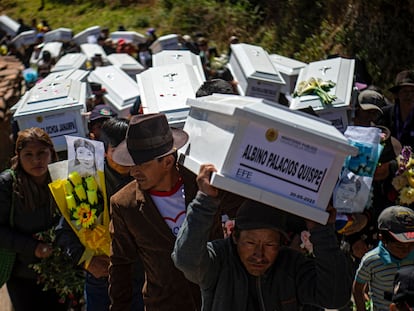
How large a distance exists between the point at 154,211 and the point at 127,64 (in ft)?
22.3

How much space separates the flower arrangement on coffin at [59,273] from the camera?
5.00 m

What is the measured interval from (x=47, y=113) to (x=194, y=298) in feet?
8.99

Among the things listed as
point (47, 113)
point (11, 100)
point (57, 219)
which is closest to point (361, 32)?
point (11, 100)

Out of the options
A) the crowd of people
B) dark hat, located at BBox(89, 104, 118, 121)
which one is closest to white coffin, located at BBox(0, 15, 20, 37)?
A: dark hat, located at BBox(89, 104, 118, 121)

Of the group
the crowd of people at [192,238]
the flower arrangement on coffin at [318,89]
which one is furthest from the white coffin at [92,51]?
the flower arrangement on coffin at [318,89]

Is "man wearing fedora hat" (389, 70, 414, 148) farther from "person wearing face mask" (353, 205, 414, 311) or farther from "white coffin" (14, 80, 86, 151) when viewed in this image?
"white coffin" (14, 80, 86, 151)

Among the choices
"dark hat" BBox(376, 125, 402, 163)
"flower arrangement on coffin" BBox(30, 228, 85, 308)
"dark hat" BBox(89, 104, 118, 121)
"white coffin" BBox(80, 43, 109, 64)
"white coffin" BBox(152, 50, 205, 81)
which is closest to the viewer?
"dark hat" BBox(376, 125, 402, 163)

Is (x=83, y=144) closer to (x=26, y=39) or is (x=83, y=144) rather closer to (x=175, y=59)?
(x=175, y=59)

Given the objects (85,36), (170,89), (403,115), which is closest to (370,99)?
(403,115)

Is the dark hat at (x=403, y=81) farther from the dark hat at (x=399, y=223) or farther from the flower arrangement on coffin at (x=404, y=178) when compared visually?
the dark hat at (x=399, y=223)

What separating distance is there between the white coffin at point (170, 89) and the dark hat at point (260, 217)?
213 centimetres

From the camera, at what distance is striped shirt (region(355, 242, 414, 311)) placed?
13.1 ft

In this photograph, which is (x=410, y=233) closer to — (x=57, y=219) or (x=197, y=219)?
(x=197, y=219)

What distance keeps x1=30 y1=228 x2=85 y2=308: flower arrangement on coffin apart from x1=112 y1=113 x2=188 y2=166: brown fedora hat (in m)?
1.72
